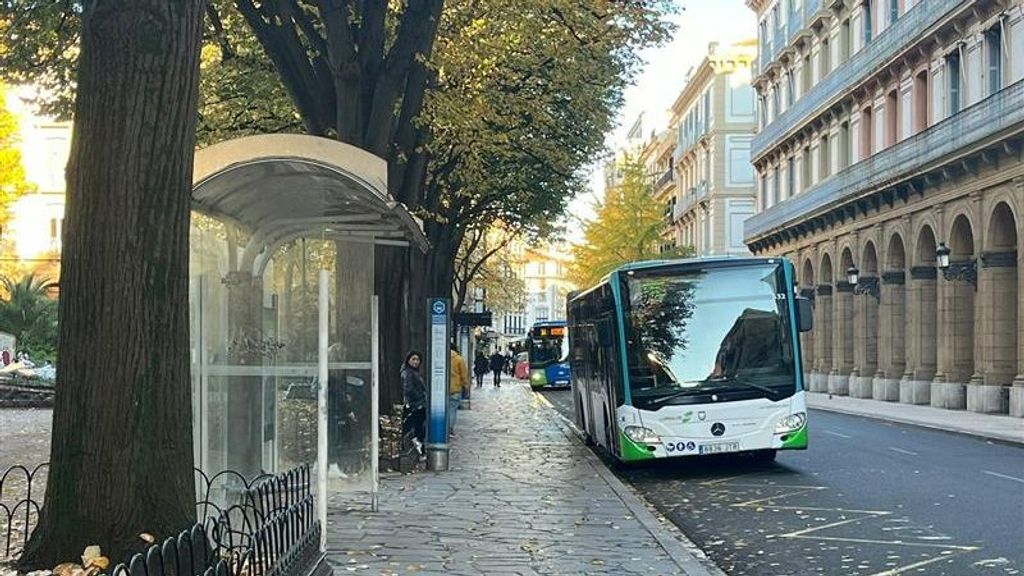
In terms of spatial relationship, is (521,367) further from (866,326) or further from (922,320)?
(922,320)

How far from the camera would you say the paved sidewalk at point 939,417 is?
26.2 metres

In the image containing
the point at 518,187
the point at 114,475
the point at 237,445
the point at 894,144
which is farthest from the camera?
the point at 894,144

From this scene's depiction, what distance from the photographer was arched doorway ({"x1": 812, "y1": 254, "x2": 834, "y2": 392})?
53.2m

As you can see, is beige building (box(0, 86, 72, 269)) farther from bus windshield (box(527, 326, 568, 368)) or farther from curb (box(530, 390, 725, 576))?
curb (box(530, 390, 725, 576))

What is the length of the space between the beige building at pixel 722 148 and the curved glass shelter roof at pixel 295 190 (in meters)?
67.1

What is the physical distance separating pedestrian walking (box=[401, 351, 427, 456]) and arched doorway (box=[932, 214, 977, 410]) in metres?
22.3

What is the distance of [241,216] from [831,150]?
144ft

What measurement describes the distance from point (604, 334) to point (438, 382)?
7.88 feet

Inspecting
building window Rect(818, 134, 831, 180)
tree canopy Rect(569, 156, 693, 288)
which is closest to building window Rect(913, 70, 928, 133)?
building window Rect(818, 134, 831, 180)

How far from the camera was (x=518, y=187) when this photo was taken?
3181cm

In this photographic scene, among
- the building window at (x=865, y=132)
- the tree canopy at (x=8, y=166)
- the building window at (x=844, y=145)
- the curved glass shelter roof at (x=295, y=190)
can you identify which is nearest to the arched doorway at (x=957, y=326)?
the building window at (x=865, y=132)

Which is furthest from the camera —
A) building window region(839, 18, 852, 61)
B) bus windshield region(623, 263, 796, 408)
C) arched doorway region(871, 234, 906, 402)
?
building window region(839, 18, 852, 61)

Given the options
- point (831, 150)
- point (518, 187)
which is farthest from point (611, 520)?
point (831, 150)

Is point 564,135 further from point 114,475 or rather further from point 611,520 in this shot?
point 114,475
